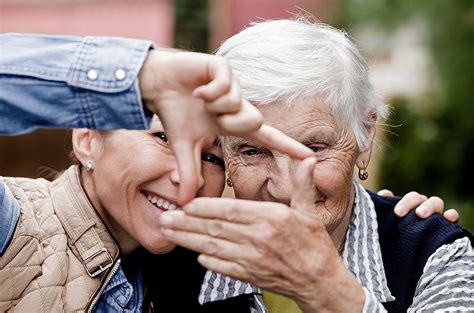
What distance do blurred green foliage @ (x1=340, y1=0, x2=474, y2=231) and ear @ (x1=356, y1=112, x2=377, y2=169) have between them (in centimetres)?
438

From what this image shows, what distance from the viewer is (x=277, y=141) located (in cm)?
190

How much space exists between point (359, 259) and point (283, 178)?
421 mm

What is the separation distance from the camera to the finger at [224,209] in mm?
1887

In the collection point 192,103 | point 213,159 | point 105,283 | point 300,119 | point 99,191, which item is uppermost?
point 192,103

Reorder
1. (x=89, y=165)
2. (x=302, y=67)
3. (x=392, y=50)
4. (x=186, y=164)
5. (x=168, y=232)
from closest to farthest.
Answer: (x=186, y=164), (x=168, y=232), (x=302, y=67), (x=89, y=165), (x=392, y=50)

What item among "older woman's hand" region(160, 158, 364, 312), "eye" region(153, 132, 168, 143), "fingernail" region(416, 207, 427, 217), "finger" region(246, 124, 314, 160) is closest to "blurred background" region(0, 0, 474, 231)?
"fingernail" region(416, 207, 427, 217)

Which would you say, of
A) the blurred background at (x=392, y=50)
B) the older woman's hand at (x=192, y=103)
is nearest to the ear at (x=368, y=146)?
the older woman's hand at (x=192, y=103)

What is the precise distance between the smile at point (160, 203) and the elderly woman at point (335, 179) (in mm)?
207

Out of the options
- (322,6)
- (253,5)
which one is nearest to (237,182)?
(322,6)

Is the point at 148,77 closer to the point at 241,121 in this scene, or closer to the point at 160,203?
the point at 241,121

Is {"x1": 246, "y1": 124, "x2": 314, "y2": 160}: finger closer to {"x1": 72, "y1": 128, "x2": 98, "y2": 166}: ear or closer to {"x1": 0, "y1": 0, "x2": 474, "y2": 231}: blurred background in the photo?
{"x1": 72, "y1": 128, "x2": 98, "y2": 166}: ear

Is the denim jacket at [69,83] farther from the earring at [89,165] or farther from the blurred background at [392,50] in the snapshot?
the blurred background at [392,50]

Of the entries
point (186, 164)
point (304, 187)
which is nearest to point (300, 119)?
point (304, 187)

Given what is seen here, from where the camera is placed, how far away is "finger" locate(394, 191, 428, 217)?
275 centimetres
